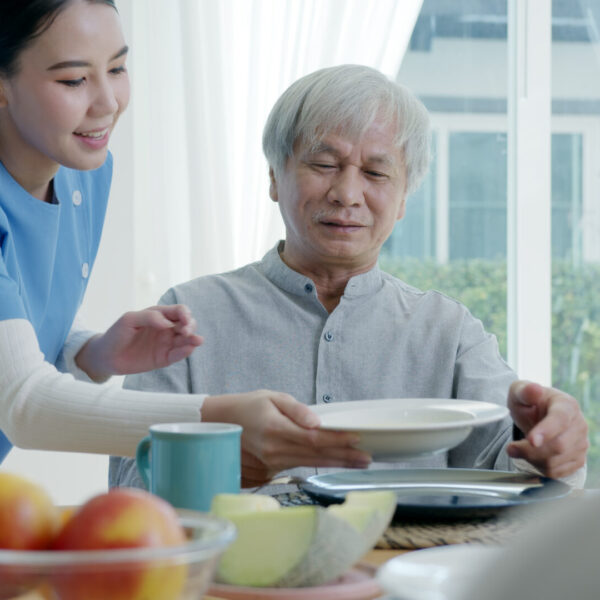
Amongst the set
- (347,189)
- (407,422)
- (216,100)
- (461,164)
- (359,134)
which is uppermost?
(216,100)

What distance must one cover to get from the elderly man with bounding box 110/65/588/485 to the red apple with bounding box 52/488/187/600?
38.6 inches

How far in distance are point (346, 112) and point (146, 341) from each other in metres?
0.57

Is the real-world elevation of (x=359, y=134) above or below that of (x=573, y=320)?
above

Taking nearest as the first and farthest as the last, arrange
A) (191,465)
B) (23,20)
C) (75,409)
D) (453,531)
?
(191,465), (453,531), (75,409), (23,20)

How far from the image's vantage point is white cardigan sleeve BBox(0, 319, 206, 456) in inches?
41.9

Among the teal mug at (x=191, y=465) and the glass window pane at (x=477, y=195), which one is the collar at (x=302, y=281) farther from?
the glass window pane at (x=477, y=195)

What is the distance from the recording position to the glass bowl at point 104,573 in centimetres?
50

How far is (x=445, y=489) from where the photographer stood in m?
1.09

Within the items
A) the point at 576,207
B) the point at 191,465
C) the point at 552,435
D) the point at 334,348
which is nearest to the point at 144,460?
the point at 191,465

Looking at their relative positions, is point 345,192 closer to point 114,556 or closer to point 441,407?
point 441,407

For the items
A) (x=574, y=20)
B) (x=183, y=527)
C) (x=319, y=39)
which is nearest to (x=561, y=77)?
(x=574, y=20)

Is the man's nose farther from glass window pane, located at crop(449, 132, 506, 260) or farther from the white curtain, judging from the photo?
glass window pane, located at crop(449, 132, 506, 260)

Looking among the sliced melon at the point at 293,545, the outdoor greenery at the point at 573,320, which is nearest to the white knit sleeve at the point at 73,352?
the sliced melon at the point at 293,545

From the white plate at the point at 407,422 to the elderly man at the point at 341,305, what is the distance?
0.39 m
